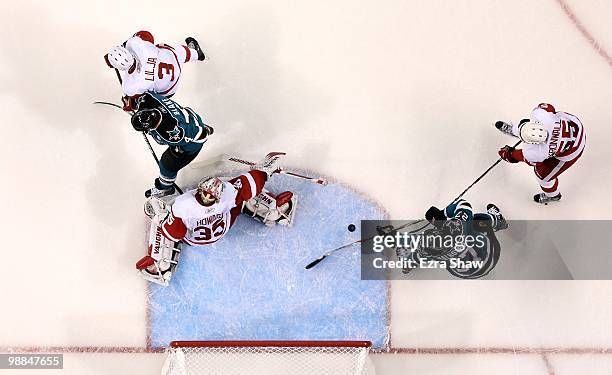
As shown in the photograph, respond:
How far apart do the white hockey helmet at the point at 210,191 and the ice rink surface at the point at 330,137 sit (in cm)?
82

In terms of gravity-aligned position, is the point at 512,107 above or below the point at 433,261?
above

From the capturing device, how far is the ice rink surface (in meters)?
3.99

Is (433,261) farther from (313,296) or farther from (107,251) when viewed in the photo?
(107,251)

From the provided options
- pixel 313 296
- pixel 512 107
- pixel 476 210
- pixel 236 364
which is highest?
pixel 512 107

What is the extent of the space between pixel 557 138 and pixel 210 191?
6.03ft

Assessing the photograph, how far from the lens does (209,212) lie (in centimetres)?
331

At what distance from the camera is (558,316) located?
4004 mm

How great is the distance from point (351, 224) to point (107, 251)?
151 centimetres

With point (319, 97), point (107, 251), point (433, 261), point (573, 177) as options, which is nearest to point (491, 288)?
point (433, 261)

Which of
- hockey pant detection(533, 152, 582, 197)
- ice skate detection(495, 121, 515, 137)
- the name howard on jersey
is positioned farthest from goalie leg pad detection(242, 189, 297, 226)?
hockey pant detection(533, 152, 582, 197)

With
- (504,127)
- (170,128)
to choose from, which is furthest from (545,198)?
(170,128)

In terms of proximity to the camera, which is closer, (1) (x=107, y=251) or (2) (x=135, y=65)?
(2) (x=135, y=65)

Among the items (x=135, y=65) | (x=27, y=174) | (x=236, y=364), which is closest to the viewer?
(x=135, y=65)

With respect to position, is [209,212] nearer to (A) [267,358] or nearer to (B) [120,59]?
(B) [120,59]
